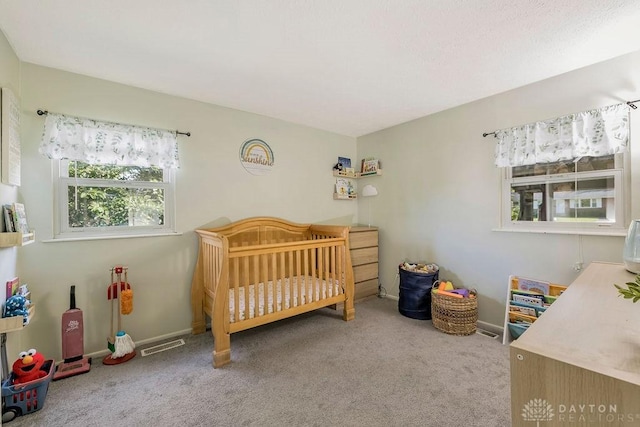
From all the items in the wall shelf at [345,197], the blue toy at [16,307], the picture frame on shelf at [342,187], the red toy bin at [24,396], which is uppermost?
the picture frame on shelf at [342,187]

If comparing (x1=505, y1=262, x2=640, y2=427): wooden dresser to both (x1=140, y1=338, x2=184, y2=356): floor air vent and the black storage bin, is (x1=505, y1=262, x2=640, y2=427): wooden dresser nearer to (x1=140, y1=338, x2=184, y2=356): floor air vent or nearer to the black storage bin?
the black storage bin

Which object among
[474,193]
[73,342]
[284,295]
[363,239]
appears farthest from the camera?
[363,239]

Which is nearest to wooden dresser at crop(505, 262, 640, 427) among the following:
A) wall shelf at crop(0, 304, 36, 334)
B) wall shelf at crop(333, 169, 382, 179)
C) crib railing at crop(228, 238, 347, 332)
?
crib railing at crop(228, 238, 347, 332)

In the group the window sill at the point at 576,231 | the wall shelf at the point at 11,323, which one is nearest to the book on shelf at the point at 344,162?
the window sill at the point at 576,231

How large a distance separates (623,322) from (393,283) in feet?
8.96

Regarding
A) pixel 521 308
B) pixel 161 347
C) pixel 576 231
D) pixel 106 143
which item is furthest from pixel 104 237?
pixel 576 231

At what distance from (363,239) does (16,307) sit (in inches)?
119

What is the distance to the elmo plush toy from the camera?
1678 mm

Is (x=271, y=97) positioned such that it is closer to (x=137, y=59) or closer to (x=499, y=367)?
(x=137, y=59)

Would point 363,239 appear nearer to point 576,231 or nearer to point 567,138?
point 576,231

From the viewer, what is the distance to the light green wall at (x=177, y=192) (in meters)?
2.04

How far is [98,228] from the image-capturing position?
2299 mm

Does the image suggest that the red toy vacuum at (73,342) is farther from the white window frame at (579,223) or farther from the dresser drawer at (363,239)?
the white window frame at (579,223)

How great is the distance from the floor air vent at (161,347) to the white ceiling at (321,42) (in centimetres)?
225
